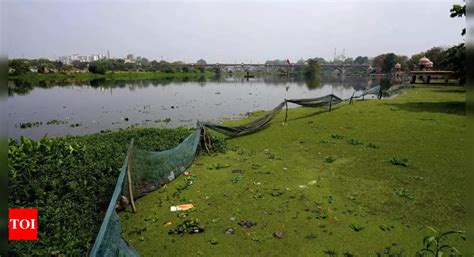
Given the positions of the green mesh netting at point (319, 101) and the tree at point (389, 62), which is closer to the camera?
the green mesh netting at point (319, 101)

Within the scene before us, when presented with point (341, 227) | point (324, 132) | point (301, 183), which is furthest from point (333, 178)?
point (324, 132)

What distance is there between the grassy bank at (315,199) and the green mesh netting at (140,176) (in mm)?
289

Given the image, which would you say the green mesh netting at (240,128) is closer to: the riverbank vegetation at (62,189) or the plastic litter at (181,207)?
the plastic litter at (181,207)

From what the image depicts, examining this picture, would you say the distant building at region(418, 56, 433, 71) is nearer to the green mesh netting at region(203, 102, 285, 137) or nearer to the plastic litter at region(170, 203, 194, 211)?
the green mesh netting at region(203, 102, 285, 137)

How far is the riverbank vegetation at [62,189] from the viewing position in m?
4.23

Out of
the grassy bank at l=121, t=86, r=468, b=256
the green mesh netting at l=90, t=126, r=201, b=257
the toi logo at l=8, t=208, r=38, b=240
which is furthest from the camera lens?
the grassy bank at l=121, t=86, r=468, b=256

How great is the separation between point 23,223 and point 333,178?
6.21 meters

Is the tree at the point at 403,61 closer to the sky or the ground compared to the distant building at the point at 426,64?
closer to the sky

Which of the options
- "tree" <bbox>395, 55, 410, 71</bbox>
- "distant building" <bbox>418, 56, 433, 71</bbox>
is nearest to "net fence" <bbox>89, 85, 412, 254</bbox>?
"distant building" <bbox>418, 56, 433, 71</bbox>

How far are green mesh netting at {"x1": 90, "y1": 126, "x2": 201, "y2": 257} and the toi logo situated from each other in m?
0.79

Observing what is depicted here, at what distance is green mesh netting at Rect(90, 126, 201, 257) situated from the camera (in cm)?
358

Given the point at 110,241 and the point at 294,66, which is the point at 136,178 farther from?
the point at 294,66

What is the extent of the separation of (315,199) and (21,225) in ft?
16.4

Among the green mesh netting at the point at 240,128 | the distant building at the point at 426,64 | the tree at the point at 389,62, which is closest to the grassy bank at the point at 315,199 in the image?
the green mesh netting at the point at 240,128
